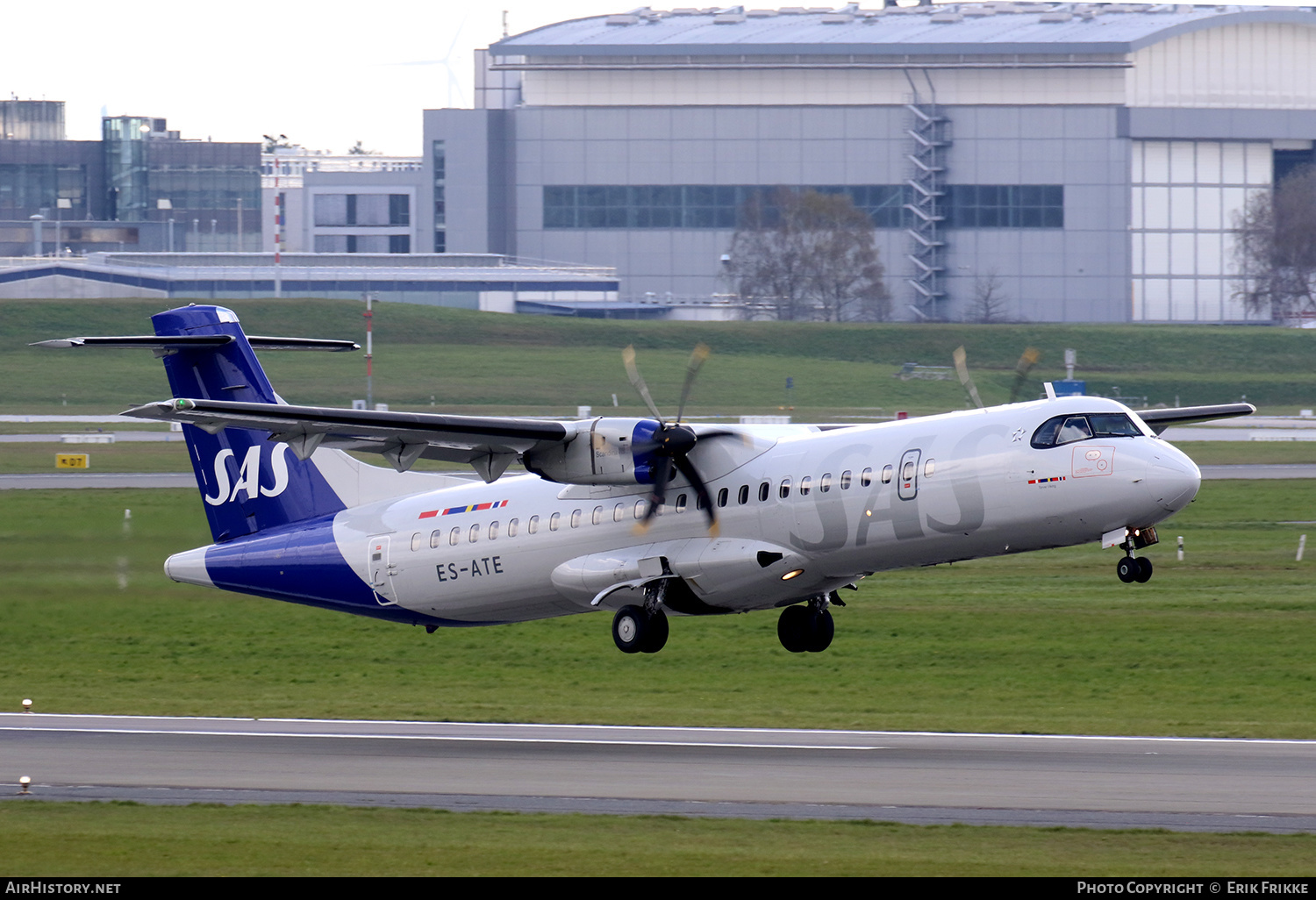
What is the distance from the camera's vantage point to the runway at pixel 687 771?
2853cm

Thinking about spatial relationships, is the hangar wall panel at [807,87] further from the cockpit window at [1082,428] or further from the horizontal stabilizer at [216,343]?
the cockpit window at [1082,428]

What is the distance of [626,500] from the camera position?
30.9 m

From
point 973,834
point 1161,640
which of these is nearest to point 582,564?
point 973,834

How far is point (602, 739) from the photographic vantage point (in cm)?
A: 3534

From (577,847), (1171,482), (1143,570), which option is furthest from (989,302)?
(577,847)

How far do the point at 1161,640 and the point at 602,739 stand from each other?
16458 millimetres

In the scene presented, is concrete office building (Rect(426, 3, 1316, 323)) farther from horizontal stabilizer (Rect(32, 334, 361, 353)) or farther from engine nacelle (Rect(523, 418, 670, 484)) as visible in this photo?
engine nacelle (Rect(523, 418, 670, 484))

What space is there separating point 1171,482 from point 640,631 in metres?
9.53

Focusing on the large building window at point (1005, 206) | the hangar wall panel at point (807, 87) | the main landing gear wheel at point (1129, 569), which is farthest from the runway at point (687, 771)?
the hangar wall panel at point (807, 87)

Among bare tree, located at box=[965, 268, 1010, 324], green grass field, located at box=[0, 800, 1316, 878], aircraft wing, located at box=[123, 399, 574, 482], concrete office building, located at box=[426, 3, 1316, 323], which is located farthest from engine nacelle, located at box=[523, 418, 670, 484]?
concrete office building, located at box=[426, 3, 1316, 323]

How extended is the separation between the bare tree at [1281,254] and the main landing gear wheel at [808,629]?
10259 cm

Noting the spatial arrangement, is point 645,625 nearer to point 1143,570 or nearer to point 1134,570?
point 1134,570
